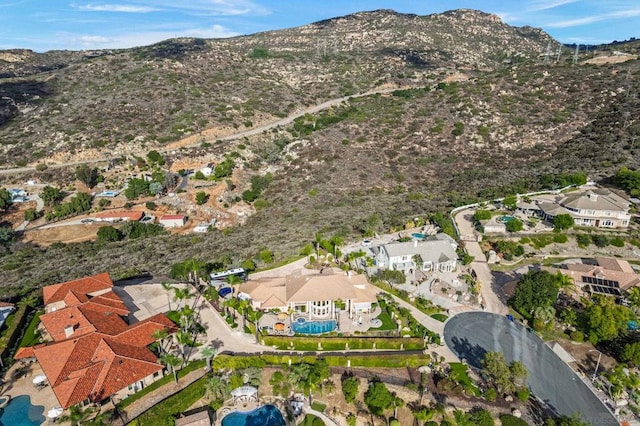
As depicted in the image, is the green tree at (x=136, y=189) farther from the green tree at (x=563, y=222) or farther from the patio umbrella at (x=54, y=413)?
the green tree at (x=563, y=222)

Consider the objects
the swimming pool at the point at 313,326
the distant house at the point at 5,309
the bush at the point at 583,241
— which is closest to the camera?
the swimming pool at the point at 313,326

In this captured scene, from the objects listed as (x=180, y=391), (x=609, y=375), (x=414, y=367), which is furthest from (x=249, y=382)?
(x=609, y=375)

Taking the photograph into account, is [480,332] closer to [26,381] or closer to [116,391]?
[116,391]

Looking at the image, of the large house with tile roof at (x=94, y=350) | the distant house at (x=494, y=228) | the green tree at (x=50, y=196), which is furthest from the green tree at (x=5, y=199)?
the distant house at (x=494, y=228)

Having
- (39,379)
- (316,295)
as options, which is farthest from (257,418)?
(39,379)

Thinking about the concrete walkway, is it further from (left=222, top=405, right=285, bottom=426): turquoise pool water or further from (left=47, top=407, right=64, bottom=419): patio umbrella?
(left=47, top=407, right=64, bottom=419): patio umbrella
